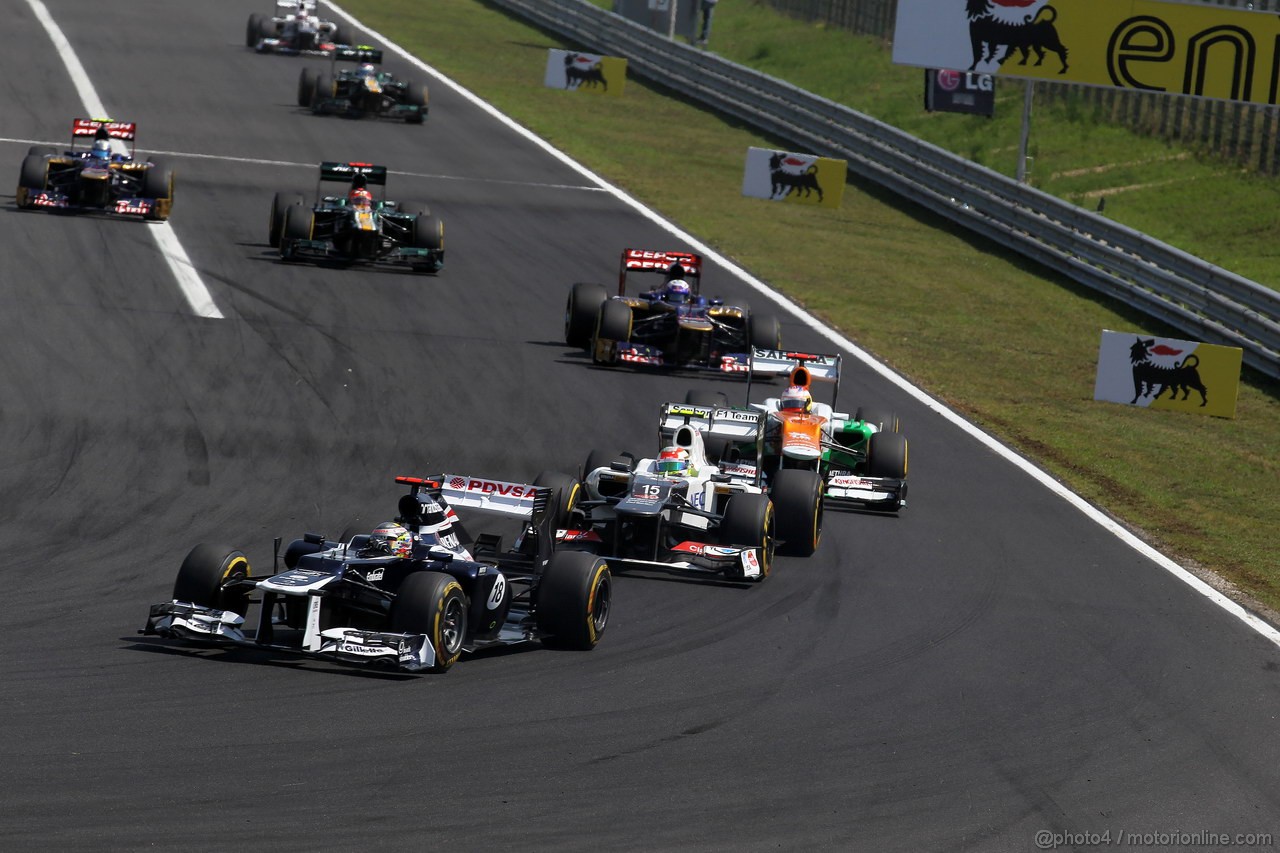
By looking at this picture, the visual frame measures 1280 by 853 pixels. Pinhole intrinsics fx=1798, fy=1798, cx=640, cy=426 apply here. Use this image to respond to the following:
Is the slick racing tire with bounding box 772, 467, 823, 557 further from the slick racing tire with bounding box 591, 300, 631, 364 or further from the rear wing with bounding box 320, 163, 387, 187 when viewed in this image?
the rear wing with bounding box 320, 163, 387, 187

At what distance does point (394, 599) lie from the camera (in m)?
13.0

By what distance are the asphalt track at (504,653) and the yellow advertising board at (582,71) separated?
73.4 feet

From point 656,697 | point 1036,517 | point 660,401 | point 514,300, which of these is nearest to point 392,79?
point 514,300

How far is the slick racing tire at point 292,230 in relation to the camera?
2942 centimetres

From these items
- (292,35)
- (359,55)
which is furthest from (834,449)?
(292,35)

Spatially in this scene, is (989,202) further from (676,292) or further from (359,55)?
(359,55)

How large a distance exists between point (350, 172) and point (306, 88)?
648 inches

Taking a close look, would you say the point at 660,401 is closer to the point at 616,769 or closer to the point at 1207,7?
the point at 616,769

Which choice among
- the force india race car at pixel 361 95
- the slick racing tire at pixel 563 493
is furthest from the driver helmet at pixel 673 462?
the force india race car at pixel 361 95

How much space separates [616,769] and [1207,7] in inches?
1246

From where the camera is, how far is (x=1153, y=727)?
13484 millimetres

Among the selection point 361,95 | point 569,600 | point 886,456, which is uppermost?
point 361,95

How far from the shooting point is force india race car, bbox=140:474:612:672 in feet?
42.3

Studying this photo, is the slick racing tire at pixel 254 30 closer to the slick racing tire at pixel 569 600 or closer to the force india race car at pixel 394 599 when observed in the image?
the force india race car at pixel 394 599
